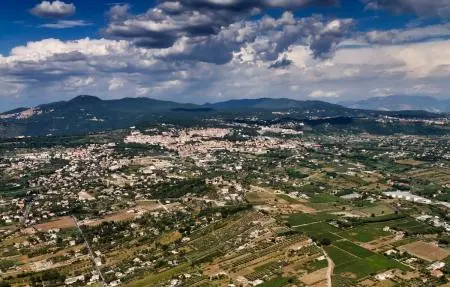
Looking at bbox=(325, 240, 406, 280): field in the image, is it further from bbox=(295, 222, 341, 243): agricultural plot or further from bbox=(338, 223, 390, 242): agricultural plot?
bbox=(295, 222, 341, 243): agricultural plot

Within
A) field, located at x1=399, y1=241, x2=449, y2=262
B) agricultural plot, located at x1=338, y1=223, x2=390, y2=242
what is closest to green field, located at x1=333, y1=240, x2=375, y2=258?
agricultural plot, located at x1=338, y1=223, x2=390, y2=242

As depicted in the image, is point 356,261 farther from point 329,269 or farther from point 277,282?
point 277,282

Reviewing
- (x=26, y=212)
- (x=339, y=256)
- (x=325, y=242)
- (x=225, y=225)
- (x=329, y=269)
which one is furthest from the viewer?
(x=26, y=212)

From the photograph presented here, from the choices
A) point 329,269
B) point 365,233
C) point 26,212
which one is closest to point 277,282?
point 329,269

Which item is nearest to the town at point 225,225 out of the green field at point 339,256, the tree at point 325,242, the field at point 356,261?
the green field at point 339,256

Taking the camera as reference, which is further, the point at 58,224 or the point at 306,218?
the point at 58,224

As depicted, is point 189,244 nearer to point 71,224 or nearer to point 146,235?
point 146,235

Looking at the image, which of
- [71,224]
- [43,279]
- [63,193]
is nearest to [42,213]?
[71,224]

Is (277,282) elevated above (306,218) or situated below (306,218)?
below
